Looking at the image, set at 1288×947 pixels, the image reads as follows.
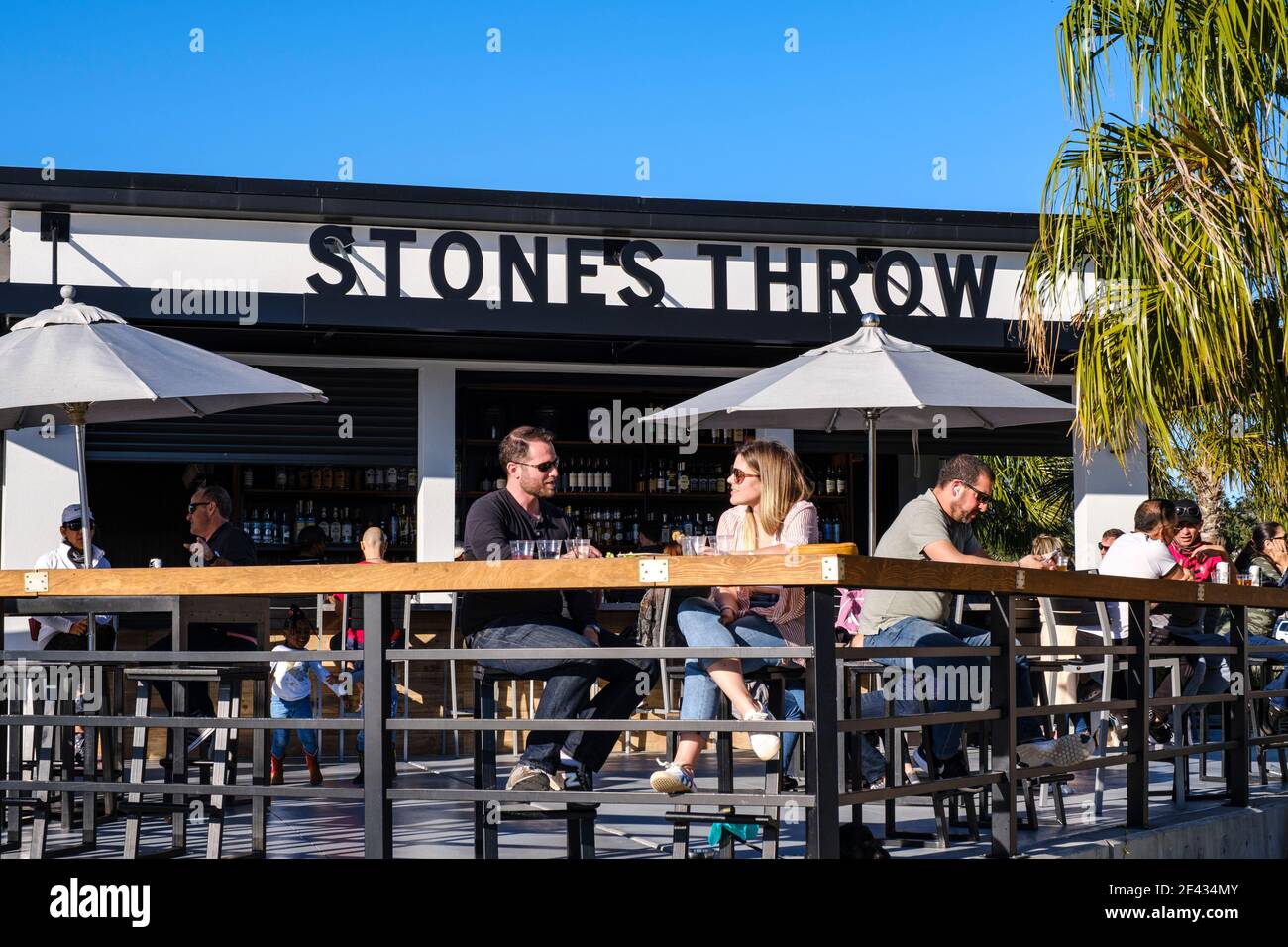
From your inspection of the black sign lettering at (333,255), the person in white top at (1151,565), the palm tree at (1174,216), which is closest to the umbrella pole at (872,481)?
the palm tree at (1174,216)

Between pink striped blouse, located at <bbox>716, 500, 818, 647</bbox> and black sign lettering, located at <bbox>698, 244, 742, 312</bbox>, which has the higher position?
black sign lettering, located at <bbox>698, 244, 742, 312</bbox>

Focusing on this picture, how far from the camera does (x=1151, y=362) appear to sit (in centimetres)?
646

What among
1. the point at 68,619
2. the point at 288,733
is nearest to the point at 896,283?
the point at 288,733

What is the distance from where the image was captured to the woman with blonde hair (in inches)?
171

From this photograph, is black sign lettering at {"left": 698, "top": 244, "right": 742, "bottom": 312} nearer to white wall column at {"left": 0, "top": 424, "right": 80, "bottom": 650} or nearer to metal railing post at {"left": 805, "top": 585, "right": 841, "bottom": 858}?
white wall column at {"left": 0, "top": 424, "right": 80, "bottom": 650}

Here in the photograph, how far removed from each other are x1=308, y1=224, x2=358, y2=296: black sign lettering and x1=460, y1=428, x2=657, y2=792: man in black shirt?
537cm

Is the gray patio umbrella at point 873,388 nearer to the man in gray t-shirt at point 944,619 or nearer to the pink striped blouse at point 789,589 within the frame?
the man in gray t-shirt at point 944,619

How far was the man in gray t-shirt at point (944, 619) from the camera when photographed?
493 centimetres

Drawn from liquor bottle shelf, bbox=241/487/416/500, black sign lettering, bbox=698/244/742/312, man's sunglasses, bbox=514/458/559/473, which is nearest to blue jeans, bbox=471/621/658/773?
man's sunglasses, bbox=514/458/559/473

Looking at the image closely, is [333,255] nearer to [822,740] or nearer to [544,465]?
[544,465]

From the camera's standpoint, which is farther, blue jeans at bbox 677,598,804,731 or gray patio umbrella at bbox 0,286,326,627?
gray patio umbrella at bbox 0,286,326,627
